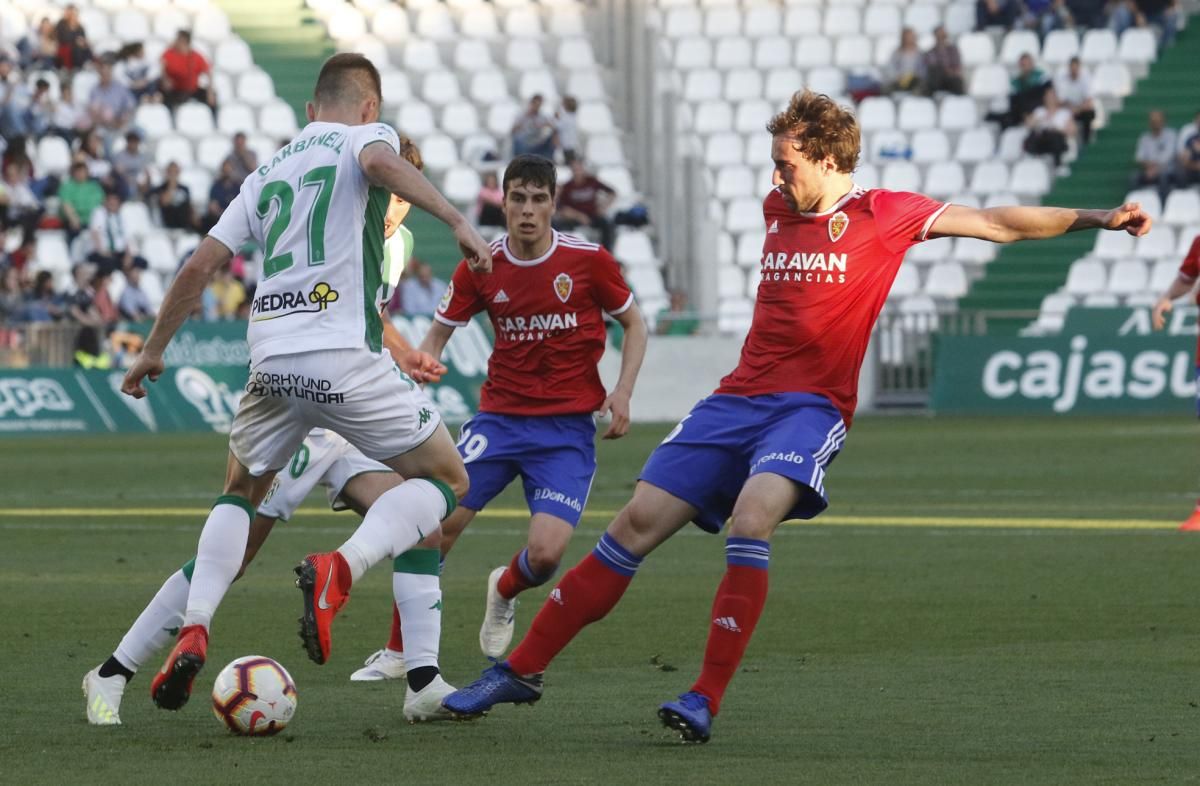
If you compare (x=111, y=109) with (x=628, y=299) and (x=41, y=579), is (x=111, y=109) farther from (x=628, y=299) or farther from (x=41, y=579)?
(x=628, y=299)

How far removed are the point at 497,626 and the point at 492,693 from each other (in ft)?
5.03

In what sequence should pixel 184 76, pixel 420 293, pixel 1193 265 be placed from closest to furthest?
pixel 1193 265
pixel 420 293
pixel 184 76

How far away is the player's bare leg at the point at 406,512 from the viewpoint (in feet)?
20.8

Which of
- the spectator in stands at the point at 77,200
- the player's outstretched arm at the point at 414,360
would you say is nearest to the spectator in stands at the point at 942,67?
the spectator in stands at the point at 77,200

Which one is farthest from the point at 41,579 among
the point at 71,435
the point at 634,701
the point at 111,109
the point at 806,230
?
the point at 111,109

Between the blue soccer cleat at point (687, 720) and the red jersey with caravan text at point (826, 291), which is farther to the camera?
the red jersey with caravan text at point (826, 291)

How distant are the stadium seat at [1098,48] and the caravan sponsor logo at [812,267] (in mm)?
25522

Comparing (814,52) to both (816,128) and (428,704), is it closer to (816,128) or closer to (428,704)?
(816,128)

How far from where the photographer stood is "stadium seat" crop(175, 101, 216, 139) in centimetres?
2992

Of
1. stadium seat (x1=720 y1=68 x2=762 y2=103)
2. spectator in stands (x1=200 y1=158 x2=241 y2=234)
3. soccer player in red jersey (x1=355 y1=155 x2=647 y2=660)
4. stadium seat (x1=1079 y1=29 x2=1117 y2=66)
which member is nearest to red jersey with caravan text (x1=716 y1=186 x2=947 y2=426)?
soccer player in red jersey (x1=355 y1=155 x2=647 y2=660)

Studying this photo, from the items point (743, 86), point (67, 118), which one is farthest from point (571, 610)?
point (743, 86)

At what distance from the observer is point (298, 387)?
654cm

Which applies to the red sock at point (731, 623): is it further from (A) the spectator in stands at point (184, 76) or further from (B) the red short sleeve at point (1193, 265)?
(A) the spectator in stands at point (184, 76)

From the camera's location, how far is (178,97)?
30.2 m
